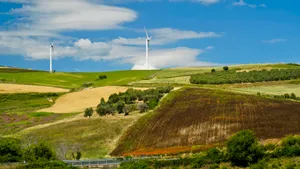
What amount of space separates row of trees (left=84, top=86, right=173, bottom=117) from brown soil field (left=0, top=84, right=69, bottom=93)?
4781 cm

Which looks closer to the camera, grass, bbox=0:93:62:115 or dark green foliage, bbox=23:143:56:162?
dark green foliage, bbox=23:143:56:162

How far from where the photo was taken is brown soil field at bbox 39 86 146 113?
5901 inches

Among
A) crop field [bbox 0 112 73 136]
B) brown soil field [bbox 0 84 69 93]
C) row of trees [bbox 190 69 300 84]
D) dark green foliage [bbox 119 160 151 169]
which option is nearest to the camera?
dark green foliage [bbox 119 160 151 169]

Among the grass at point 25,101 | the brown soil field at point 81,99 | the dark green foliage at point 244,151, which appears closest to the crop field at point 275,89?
the brown soil field at point 81,99

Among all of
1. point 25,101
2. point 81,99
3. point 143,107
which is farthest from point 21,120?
point 25,101

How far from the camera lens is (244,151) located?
68688mm

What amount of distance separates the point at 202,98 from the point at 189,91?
16.2 metres

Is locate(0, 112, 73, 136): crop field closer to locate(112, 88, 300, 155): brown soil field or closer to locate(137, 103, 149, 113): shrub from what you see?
locate(137, 103, 149, 113): shrub

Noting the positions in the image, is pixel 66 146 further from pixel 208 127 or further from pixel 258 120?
pixel 258 120

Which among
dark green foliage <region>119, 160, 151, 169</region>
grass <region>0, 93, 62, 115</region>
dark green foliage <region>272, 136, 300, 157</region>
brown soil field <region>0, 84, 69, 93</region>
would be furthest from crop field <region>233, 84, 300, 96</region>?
dark green foliage <region>119, 160, 151, 169</region>

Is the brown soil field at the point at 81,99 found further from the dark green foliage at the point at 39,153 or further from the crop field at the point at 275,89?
the dark green foliage at the point at 39,153

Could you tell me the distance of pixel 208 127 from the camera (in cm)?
9538

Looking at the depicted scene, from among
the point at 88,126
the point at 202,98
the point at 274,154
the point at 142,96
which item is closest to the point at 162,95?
the point at 142,96

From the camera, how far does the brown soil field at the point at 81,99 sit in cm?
14988
